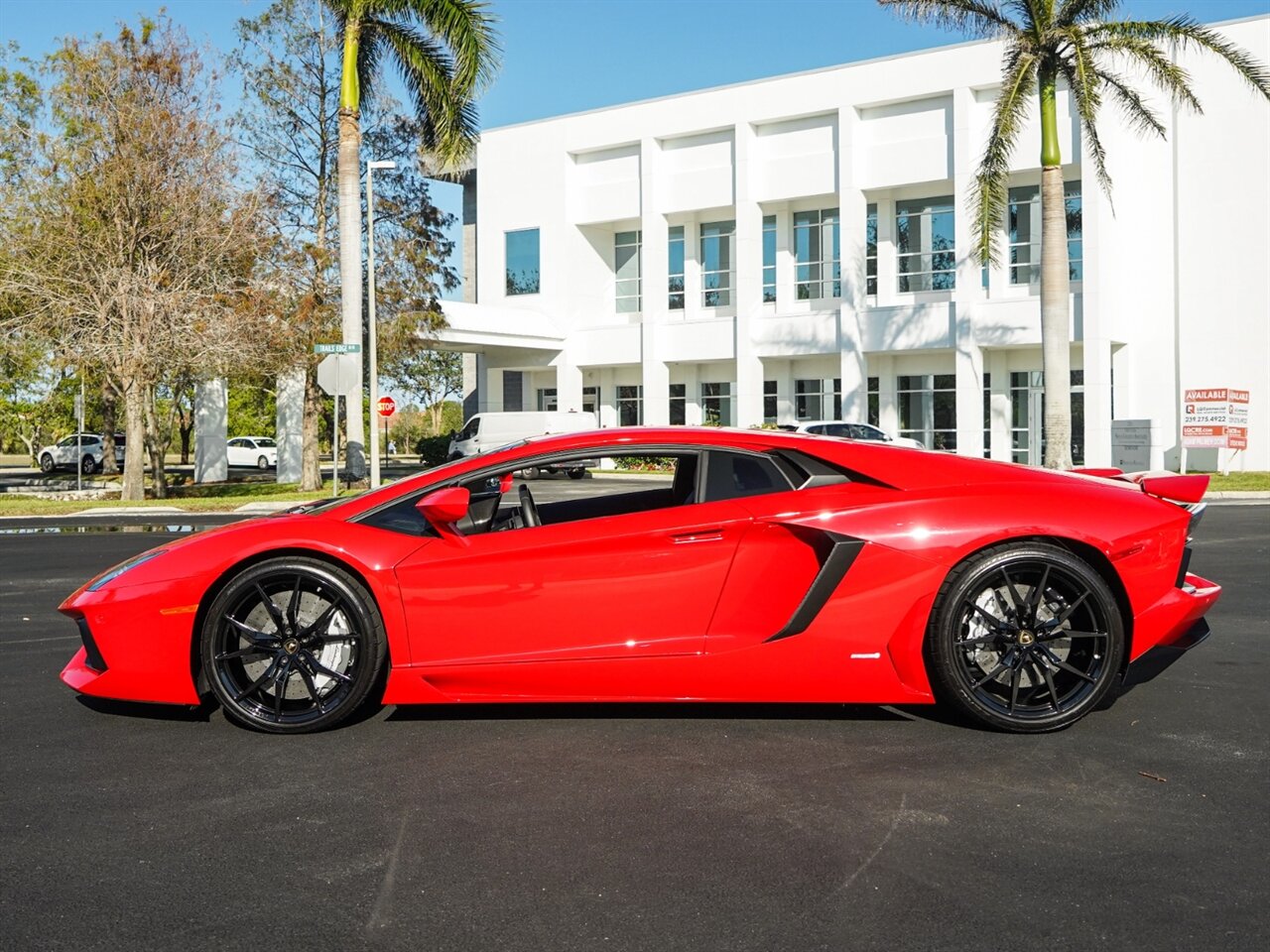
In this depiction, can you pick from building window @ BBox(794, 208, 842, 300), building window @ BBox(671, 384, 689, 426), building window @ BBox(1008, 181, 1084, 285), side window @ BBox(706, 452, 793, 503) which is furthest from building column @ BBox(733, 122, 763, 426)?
side window @ BBox(706, 452, 793, 503)

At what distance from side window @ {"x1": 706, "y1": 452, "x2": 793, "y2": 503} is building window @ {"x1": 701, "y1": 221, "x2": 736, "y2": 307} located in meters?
37.1

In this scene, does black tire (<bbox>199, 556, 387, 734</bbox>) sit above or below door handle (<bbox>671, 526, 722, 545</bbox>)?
below

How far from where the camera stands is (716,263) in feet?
138

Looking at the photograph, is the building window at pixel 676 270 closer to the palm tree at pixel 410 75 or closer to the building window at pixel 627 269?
the building window at pixel 627 269

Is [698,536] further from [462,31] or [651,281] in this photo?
[651,281]

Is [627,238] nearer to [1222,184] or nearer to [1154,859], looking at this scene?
[1222,184]

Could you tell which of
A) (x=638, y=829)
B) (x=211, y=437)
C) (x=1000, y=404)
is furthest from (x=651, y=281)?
(x=638, y=829)

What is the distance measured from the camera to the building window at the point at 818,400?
1571 inches

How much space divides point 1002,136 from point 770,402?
17.4m

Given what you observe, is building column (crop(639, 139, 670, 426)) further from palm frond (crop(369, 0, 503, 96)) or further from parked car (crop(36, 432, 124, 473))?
parked car (crop(36, 432, 124, 473))

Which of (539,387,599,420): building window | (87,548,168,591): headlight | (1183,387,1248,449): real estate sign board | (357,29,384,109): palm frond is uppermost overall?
(357,29,384,109): palm frond

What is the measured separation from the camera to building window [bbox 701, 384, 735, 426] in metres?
42.0

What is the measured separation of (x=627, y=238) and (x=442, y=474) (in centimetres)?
4005

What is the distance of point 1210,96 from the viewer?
34469mm
